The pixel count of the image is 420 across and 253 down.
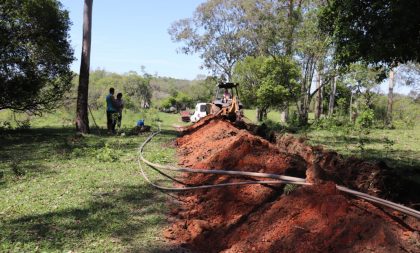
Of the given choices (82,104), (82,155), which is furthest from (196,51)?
(82,155)

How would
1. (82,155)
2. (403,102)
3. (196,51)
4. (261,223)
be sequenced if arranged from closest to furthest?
1. (261,223)
2. (82,155)
3. (196,51)
4. (403,102)

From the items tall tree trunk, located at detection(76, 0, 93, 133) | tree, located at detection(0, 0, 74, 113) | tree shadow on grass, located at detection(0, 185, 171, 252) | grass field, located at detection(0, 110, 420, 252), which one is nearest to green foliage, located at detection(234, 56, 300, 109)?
tree, located at detection(0, 0, 74, 113)

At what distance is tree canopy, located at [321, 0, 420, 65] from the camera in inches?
303

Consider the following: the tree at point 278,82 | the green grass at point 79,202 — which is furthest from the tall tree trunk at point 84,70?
the tree at point 278,82

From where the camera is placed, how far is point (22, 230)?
4.78 m

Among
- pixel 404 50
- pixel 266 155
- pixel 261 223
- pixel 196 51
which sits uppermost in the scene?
pixel 196 51

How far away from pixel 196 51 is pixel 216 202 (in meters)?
39.3

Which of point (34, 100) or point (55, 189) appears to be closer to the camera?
point (55, 189)

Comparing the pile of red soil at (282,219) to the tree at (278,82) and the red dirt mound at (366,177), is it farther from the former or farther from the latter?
the tree at (278,82)

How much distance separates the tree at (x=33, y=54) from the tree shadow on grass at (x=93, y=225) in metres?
11.1

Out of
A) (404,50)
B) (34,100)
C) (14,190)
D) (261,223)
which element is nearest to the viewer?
(261,223)

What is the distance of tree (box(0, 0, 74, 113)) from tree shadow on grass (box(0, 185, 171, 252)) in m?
11.1

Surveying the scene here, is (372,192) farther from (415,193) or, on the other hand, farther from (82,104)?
(82,104)

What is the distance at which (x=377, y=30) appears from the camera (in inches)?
332
